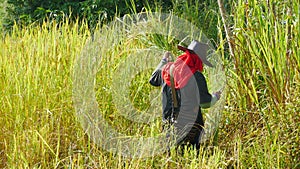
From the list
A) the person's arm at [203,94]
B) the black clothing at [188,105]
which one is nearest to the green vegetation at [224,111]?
the black clothing at [188,105]

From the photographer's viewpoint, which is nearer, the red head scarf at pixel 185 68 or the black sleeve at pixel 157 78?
the red head scarf at pixel 185 68

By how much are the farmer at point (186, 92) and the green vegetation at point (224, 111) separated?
14cm

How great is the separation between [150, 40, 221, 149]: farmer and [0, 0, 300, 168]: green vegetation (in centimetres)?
14

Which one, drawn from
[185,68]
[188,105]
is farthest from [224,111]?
[185,68]

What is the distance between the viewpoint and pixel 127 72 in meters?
3.69

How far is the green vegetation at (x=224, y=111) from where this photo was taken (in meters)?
2.87

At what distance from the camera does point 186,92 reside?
2.93 metres

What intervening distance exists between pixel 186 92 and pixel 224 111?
0.54 m

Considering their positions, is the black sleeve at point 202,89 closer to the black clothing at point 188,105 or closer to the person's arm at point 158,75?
the black clothing at point 188,105

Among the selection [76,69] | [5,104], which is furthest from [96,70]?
[5,104]

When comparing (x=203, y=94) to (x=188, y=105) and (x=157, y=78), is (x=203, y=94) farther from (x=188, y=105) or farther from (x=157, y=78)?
(x=157, y=78)

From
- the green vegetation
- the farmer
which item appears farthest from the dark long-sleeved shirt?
the green vegetation

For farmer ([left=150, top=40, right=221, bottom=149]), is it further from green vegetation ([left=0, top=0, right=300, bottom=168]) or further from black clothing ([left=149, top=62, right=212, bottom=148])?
green vegetation ([left=0, top=0, right=300, bottom=168])

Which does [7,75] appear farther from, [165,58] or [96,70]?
[165,58]
